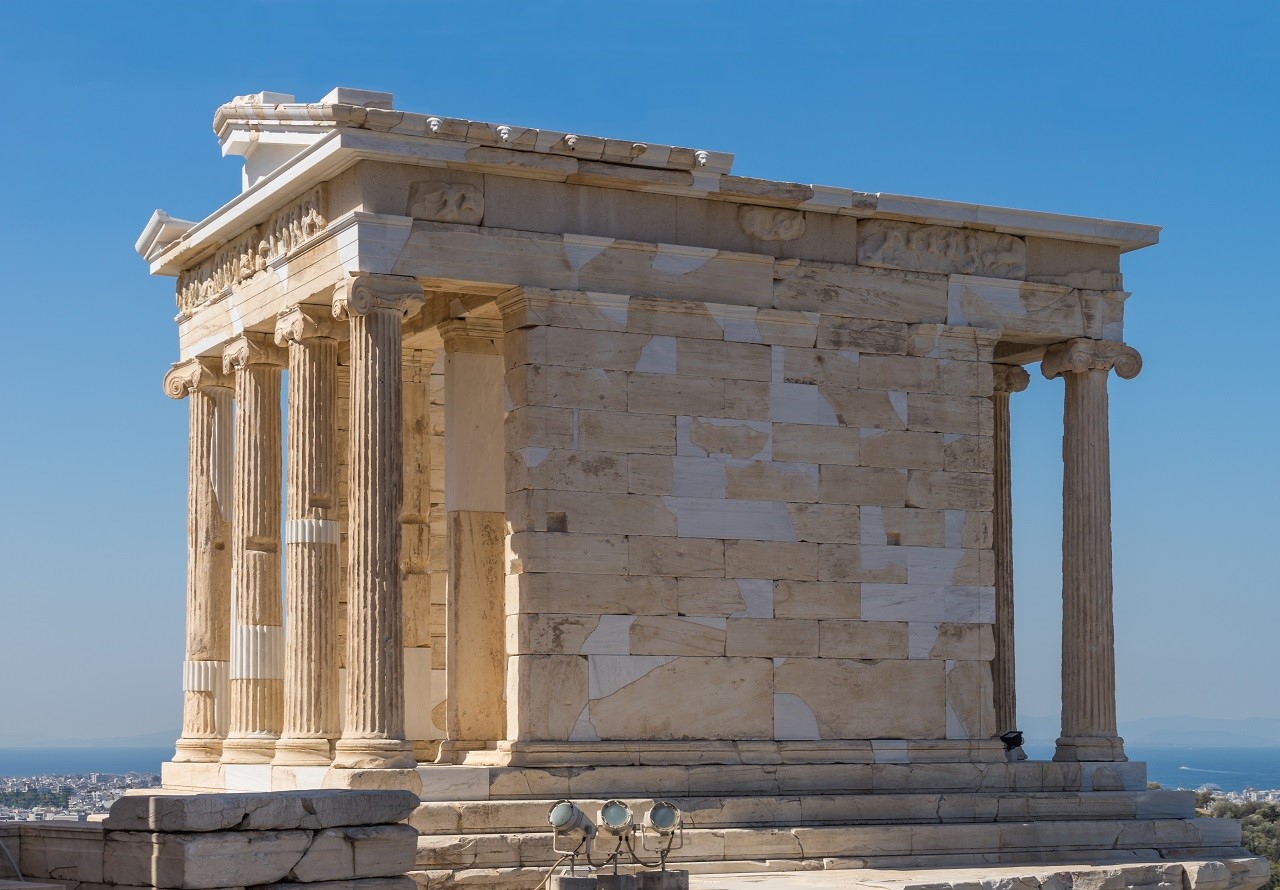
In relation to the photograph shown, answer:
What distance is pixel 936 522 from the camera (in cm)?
2702

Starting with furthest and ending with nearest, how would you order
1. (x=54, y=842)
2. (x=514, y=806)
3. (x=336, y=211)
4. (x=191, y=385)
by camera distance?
1. (x=191, y=385)
2. (x=336, y=211)
3. (x=514, y=806)
4. (x=54, y=842)

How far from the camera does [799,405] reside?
26.4 meters

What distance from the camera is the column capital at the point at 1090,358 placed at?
2806 centimetres

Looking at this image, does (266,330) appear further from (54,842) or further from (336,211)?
(54,842)

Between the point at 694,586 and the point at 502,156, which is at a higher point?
the point at 502,156

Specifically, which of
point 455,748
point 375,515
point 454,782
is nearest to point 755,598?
point 455,748

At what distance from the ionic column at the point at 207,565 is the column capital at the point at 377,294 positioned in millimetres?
5575

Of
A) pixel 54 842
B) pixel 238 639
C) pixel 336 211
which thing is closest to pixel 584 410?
pixel 336 211

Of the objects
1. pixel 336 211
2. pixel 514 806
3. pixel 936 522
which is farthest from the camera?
pixel 936 522

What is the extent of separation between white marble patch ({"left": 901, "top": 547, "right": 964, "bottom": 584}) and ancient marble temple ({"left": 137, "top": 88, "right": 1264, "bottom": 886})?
7 centimetres

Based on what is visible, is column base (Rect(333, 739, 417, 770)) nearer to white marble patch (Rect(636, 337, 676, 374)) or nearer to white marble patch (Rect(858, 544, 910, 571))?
white marble patch (Rect(636, 337, 676, 374))

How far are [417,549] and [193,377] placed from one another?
3.82m

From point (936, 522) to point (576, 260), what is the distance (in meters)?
5.50

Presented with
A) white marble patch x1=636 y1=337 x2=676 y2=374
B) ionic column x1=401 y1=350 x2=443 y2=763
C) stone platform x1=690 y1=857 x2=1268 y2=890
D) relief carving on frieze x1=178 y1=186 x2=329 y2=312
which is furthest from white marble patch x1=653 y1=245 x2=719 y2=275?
stone platform x1=690 y1=857 x2=1268 y2=890
